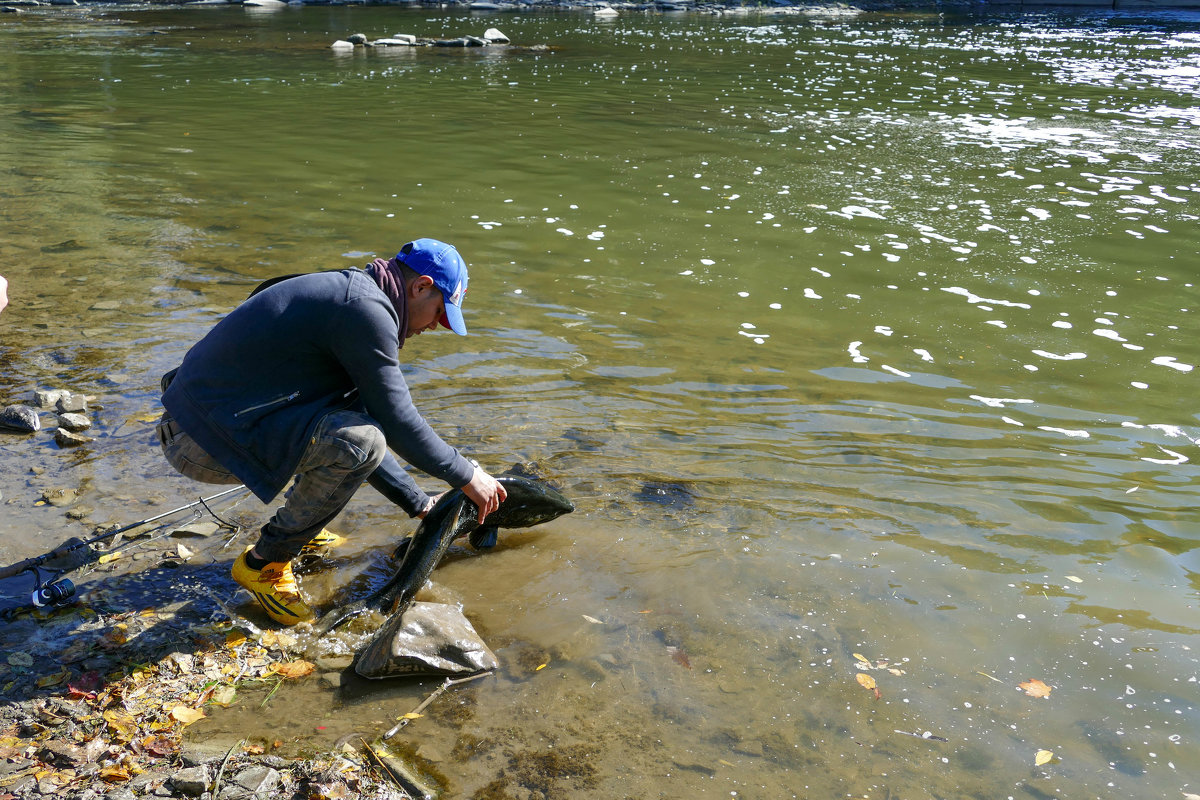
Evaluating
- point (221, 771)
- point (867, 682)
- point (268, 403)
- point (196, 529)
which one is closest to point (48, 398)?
point (196, 529)

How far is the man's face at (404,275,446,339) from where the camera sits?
3.41 meters

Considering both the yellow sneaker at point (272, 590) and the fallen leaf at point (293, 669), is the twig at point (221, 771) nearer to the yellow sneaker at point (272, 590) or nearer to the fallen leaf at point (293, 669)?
the fallen leaf at point (293, 669)

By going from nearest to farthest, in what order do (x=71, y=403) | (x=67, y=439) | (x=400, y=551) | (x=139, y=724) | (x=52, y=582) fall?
(x=139, y=724) < (x=52, y=582) < (x=400, y=551) < (x=67, y=439) < (x=71, y=403)

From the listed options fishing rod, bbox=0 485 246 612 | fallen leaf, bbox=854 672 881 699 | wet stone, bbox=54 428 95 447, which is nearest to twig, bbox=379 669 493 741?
fallen leaf, bbox=854 672 881 699

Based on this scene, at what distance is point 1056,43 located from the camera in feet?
85.3

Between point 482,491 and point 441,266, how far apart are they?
0.85 metres

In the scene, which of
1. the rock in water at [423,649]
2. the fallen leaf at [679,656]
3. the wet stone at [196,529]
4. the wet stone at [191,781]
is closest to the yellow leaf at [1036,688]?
the fallen leaf at [679,656]

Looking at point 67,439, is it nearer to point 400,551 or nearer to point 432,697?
point 400,551

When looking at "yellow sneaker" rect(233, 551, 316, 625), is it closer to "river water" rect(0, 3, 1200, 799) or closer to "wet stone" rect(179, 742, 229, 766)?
"river water" rect(0, 3, 1200, 799)

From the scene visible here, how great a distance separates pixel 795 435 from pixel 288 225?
5.84m

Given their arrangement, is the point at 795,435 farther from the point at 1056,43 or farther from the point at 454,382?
the point at 1056,43

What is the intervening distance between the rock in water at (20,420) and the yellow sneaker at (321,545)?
6.33ft

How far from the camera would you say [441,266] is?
3.39 meters

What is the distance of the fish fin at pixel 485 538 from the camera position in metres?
4.31
